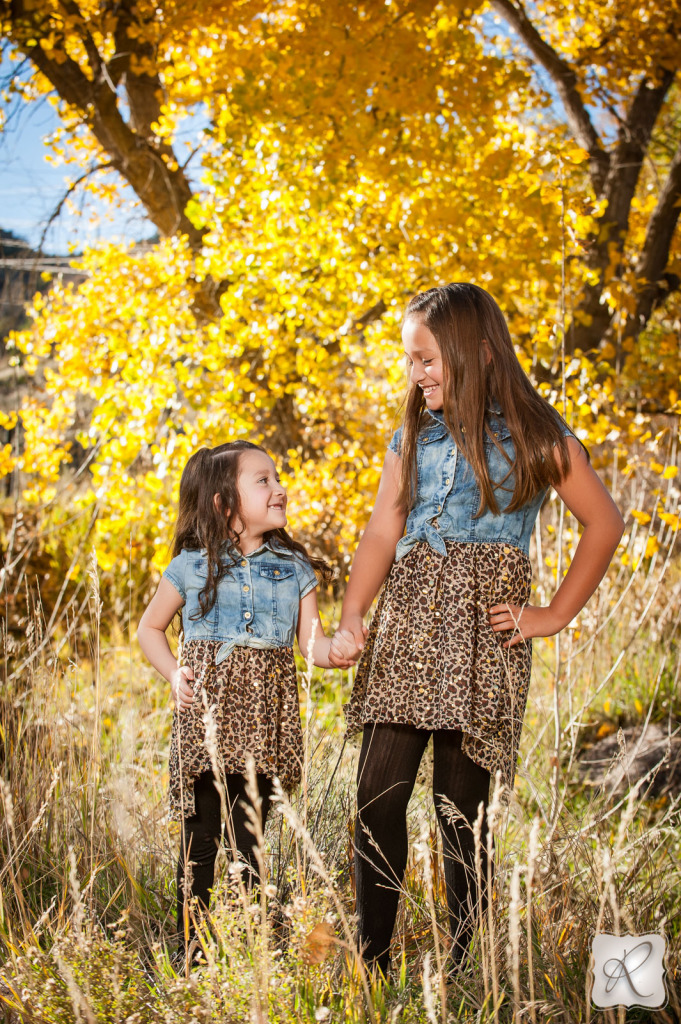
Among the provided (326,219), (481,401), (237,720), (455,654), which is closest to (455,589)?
(455,654)

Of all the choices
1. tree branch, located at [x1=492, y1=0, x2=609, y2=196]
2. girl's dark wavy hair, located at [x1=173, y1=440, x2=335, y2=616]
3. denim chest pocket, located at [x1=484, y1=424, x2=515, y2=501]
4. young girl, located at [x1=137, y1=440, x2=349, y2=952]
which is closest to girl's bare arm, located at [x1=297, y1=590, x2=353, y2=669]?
young girl, located at [x1=137, y1=440, x2=349, y2=952]

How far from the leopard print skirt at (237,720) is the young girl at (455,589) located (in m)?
0.16

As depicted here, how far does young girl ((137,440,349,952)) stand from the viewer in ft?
5.69

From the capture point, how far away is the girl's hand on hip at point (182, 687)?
1722 millimetres

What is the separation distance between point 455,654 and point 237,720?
46 centimetres

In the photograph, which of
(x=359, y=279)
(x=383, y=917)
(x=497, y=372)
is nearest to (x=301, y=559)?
(x=497, y=372)

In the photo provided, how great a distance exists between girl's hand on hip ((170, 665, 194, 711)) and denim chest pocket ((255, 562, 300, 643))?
18 cm

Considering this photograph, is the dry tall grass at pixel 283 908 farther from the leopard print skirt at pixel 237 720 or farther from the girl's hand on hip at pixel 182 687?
the girl's hand on hip at pixel 182 687

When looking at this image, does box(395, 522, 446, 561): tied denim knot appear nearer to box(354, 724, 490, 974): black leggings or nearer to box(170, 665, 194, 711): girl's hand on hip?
box(354, 724, 490, 974): black leggings

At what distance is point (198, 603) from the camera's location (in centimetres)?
183

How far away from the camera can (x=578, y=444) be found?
68.0 inches

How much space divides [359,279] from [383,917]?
9.16 feet

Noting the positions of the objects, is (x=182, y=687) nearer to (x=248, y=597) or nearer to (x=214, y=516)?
(x=248, y=597)

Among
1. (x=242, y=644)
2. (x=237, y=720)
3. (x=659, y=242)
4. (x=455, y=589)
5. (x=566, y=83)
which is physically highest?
(x=566, y=83)
